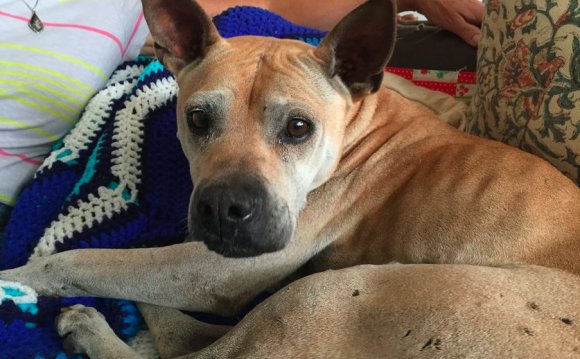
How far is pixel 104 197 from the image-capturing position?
185 centimetres

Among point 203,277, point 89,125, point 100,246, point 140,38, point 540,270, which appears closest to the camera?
point 540,270

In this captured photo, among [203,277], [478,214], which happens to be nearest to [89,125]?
[203,277]

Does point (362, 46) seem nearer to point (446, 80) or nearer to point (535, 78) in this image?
point (535, 78)

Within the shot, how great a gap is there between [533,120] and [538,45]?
0.78ft

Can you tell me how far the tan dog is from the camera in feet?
4.22

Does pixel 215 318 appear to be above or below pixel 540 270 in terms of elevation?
below

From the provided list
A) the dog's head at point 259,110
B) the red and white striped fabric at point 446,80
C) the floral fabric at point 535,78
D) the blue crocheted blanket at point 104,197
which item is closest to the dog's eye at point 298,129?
the dog's head at point 259,110

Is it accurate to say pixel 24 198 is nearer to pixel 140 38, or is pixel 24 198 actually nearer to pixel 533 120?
pixel 140 38

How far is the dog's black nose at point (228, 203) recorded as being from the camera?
137 centimetres

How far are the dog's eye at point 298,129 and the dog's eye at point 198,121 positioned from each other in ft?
0.78

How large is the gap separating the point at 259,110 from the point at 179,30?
45 centimetres

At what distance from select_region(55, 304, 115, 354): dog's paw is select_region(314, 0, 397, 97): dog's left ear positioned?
1026mm

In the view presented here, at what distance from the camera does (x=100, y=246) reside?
1816 mm

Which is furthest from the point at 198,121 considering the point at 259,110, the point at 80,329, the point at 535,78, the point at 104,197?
the point at 535,78
